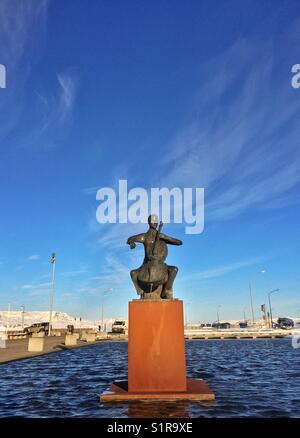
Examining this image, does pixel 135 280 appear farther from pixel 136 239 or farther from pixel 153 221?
pixel 153 221

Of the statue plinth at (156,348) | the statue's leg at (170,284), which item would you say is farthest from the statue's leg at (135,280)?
the statue plinth at (156,348)

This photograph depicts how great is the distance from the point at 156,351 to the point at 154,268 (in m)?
2.44

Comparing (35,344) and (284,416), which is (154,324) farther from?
(35,344)

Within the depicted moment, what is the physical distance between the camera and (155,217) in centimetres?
1338

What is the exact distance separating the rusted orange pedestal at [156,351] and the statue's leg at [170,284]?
524 millimetres

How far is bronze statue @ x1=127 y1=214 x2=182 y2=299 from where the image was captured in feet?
41.1

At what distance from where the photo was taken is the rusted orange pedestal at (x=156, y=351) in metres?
11.4

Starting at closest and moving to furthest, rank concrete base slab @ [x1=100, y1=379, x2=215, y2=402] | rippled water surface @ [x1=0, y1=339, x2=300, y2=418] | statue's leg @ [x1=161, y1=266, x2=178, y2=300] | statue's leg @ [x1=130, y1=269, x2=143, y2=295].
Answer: rippled water surface @ [x1=0, y1=339, x2=300, y2=418] → concrete base slab @ [x1=100, y1=379, x2=215, y2=402] → statue's leg @ [x1=161, y1=266, x2=178, y2=300] → statue's leg @ [x1=130, y1=269, x2=143, y2=295]

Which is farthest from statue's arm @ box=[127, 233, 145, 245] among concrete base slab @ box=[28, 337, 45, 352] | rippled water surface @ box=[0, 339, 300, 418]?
concrete base slab @ box=[28, 337, 45, 352]

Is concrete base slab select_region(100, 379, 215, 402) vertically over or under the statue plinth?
under

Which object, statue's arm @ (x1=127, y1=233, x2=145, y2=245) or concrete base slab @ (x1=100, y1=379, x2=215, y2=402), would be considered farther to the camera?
statue's arm @ (x1=127, y1=233, x2=145, y2=245)

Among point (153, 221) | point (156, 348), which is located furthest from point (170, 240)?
point (156, 348)

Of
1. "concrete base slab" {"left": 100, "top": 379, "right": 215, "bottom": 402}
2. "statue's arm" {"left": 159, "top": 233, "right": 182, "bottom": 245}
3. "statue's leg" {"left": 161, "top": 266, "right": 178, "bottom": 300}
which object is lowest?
"concrete base slab" {"left": 100, "top": 379, "right": 215, "bottom": 402}

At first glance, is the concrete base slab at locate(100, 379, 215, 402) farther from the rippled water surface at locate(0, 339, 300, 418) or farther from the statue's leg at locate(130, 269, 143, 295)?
the statue's leg at locate(130, 269, 143, 295)
